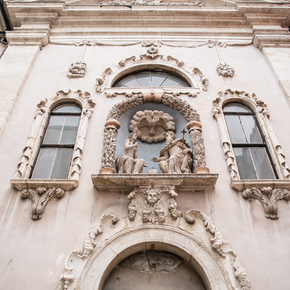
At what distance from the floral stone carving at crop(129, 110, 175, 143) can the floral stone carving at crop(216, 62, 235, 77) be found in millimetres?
2139

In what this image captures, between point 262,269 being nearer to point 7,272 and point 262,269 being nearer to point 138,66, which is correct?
point 7,272

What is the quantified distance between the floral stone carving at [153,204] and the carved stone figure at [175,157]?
2.30 feet

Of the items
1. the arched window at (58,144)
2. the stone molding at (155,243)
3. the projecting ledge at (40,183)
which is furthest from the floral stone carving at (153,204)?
the arched window at (58,144)

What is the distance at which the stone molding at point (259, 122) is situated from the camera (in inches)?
223

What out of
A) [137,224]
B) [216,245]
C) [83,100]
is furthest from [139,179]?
[83,100]

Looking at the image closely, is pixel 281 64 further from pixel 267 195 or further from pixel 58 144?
pixel 58 144

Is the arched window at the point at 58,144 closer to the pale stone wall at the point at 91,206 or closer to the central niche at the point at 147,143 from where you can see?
the pale stone wall at the point at 91,206

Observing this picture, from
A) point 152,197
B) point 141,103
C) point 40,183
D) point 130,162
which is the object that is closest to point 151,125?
point 141,103

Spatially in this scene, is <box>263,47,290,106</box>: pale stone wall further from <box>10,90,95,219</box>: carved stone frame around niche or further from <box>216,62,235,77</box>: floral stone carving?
<box>10,90,95,219</box>: carved stone frame around niche

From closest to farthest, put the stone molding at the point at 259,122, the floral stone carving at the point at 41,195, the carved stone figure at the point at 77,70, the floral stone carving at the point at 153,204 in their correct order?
the floral stone carving at the point at 153,204 < the floral stone carving at the point at 41,195 < the stone molding at the point at 259,122 < the carved stone figure at the point at 77,70

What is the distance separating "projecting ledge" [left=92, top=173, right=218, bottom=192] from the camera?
201 inches

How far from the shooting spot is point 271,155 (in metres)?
6.04

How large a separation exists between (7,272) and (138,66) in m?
6.36

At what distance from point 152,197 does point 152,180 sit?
12.9 inches
